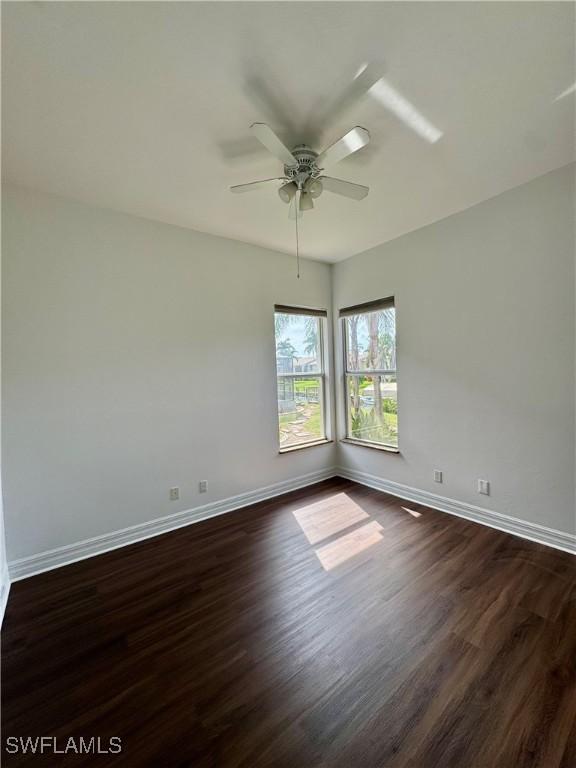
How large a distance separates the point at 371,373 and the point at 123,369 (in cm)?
260

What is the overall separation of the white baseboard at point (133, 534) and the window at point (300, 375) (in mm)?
571

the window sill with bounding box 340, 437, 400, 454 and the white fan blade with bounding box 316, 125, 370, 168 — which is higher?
the white fan blade with bounding box 316, 125, 370, 168

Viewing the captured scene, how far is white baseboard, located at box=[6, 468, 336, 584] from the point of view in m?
2.26

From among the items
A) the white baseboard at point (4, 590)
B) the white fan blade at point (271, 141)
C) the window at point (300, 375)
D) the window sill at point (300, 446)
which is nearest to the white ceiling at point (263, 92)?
the white fan blade at point (271, 141)

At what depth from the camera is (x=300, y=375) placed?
12.5 ft

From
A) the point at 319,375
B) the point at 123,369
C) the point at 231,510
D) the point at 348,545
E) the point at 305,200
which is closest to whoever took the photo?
the point at 305,200

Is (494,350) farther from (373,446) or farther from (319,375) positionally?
(319,375)

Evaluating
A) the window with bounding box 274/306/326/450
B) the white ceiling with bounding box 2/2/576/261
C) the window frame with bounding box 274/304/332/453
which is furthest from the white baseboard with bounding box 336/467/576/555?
the white ceiling with bounding box 2/2/576/261

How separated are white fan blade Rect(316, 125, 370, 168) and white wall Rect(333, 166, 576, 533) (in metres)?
1.64

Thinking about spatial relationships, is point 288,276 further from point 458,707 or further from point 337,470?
point 458,707

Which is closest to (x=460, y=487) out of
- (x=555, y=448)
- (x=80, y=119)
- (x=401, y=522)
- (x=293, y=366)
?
(x=401, y=522)
